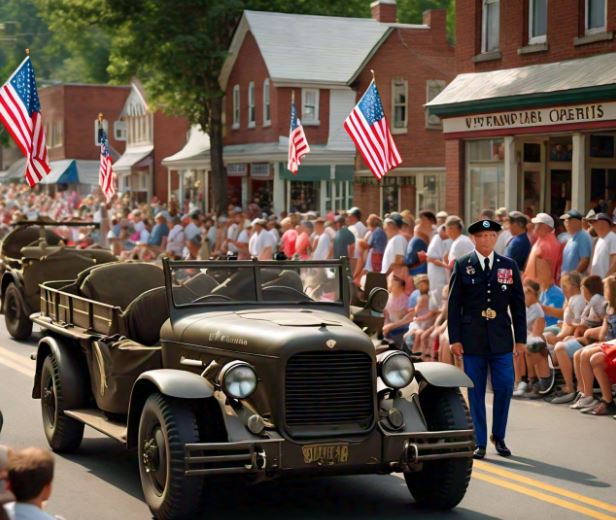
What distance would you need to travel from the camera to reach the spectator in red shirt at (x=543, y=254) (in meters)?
15.4

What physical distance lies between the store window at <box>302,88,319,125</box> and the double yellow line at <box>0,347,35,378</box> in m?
29.7

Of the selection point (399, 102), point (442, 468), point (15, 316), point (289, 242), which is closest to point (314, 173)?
point (399, 102)

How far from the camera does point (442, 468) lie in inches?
342

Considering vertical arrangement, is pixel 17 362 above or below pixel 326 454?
below

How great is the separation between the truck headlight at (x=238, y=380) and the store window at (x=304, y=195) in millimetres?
37999

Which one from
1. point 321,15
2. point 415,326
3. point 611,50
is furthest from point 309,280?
point 321,15

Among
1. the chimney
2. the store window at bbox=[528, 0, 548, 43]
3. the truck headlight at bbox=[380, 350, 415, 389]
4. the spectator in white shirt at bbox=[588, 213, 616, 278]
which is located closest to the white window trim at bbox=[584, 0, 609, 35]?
the store window at bbox=[528, 0, 548, 43]

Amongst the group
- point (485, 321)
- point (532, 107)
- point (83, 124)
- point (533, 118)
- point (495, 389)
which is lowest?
point (495, 389)

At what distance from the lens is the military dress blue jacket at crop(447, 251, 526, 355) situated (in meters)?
10.5

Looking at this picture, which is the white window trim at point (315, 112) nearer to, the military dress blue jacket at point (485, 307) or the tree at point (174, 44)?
the tree at point (174, 44)

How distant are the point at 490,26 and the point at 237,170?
23.5m

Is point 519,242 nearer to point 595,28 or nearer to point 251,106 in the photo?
point 595,28

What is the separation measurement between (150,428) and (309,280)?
6.03 feet

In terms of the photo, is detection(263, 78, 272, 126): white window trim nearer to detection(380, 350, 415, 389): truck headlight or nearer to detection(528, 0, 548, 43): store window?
detection(528, 0, 548, 43): store window
